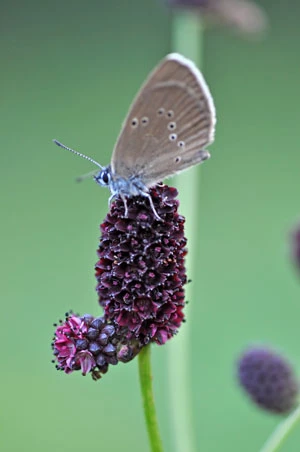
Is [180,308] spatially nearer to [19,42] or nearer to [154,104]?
[154,104]

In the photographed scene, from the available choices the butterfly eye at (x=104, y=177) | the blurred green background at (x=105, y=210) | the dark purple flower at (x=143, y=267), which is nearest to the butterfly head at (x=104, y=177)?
the butterfly eye at (x=104, y=177)

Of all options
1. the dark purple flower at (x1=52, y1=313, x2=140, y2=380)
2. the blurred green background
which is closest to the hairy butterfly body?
the dark purple flower at (x1=52, y1=313, x2=140, y2=380)

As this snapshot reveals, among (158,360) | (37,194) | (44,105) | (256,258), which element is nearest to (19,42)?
(44,105)

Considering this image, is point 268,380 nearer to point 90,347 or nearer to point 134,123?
point 90,347

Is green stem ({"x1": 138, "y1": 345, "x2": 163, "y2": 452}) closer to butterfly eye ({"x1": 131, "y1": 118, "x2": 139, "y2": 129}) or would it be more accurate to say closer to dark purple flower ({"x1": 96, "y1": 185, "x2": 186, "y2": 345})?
dark purple flower ({"x1": 96, "y1": 185, "x2": 186, "y2": 345})

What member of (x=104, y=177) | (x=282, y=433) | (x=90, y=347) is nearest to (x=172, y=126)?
(x=104, y=177)
